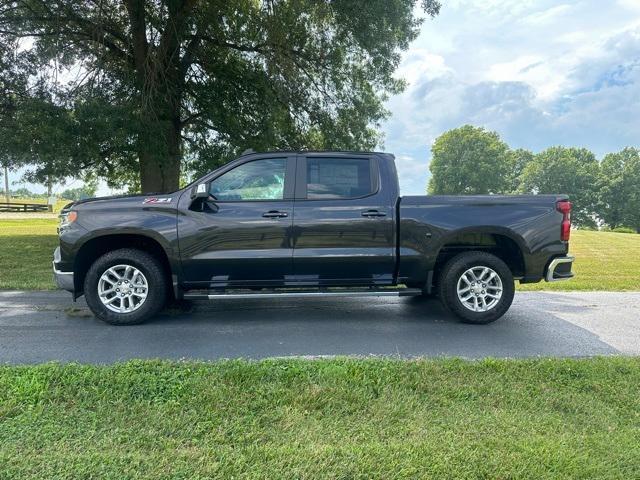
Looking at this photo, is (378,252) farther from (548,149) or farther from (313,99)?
(548,149)

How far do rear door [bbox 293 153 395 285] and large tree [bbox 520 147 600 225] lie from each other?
6453 cm

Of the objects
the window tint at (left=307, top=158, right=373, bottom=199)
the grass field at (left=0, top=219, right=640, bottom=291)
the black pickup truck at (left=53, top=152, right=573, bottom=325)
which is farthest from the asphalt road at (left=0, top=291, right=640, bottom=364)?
the grass field at (left=0, top=219, right=640, bottom=291)

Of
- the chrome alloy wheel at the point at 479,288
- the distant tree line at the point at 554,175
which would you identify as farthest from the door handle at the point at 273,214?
the distant tree line at the point at 554,175

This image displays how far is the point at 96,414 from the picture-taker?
2889 mm

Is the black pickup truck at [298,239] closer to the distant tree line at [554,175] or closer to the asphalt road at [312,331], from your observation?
the asphalt road at [312,331]

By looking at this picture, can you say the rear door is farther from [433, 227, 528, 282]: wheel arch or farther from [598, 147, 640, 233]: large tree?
[598, 147, 640, 233]: large tree

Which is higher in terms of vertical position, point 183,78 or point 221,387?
point 183,78

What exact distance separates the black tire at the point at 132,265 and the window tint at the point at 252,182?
1104 mm

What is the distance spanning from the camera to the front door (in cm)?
508

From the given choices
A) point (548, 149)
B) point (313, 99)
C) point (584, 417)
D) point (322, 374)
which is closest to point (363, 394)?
point (322, 374)

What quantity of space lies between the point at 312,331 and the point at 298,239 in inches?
40.2

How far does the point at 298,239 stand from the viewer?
5.12 m

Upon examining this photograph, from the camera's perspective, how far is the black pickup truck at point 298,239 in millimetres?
5082

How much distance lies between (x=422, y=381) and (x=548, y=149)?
7326 cm
